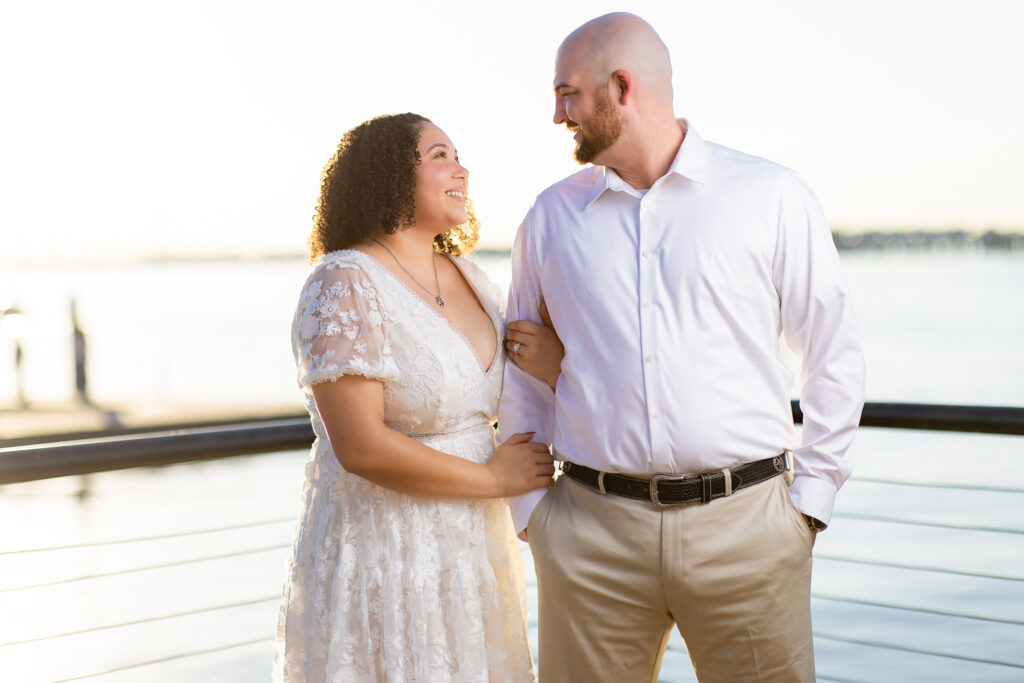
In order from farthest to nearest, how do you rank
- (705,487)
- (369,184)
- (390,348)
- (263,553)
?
(263,553)
(369,184)
(390,348)
(705,487)

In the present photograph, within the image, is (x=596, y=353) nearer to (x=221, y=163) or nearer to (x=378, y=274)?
(x=378, y=274)

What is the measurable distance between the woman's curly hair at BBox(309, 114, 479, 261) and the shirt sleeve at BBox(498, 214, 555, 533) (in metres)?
0.23

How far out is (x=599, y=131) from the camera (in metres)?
1.92

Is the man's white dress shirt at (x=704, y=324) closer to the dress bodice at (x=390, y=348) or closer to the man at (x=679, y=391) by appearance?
Answer: the man at (x=679, y=391)

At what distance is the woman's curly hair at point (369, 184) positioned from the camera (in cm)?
207

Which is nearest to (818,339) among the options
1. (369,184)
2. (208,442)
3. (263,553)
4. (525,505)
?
(525,505)

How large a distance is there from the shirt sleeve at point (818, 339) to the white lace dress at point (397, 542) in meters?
0.58

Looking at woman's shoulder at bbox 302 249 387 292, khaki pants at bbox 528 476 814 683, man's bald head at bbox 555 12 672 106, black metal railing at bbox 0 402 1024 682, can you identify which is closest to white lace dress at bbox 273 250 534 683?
A: woman's shoulder at bbox 302 249 387 292

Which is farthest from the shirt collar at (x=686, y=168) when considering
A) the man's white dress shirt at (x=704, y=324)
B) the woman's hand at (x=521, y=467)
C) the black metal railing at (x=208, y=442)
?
the black metal railing at (x=208, y=442)

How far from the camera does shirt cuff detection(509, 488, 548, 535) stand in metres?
2.01

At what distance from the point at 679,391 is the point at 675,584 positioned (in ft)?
1.08

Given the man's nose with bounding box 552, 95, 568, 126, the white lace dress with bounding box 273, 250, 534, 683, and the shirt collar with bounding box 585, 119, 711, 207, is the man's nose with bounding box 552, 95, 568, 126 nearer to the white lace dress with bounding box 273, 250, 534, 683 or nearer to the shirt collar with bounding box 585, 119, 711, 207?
the shirt collar with bounding box 585, 119, 711, 207

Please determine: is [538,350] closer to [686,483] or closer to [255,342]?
[686,483]

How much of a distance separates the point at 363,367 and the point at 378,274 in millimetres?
217
